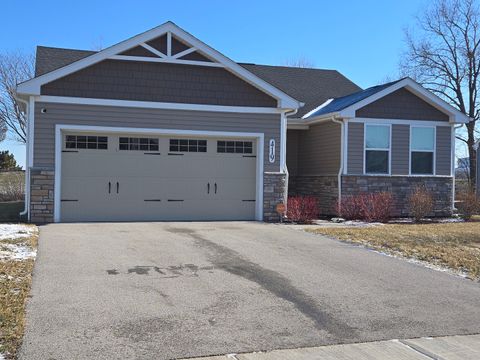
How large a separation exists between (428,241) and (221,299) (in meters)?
6.77

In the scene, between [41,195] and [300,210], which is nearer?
[41,195]

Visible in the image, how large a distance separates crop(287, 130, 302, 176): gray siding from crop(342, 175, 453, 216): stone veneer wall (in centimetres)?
335

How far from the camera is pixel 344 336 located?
214 inches

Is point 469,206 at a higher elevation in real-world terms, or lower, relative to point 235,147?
lower

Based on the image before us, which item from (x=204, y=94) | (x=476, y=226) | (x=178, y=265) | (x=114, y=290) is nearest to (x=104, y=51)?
(x=204, y=94)

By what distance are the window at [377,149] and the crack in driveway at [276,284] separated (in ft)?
26.1

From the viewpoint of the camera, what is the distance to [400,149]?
1741cm

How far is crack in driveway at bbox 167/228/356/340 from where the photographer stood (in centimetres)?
573

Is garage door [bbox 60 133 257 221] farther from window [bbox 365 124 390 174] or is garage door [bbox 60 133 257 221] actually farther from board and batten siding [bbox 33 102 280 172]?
window [bbox 365 124 390 174]

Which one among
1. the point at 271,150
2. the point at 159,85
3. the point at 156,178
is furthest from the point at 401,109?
the point at 156,178

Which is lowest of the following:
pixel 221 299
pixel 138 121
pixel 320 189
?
pixel 221 299

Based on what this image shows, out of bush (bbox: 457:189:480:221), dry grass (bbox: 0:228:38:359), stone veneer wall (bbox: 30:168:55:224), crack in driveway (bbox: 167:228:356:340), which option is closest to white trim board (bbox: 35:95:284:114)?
stone veneer wall (bbox: 30:168:55:224)

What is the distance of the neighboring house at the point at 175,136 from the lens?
45.0 ft

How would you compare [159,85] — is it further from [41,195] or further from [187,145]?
[41,195]
